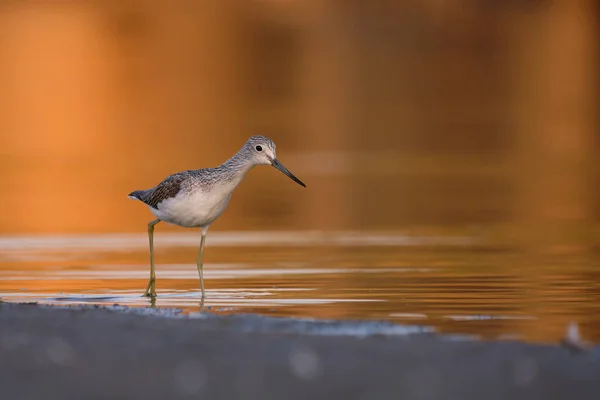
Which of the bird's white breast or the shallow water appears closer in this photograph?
the shallow water

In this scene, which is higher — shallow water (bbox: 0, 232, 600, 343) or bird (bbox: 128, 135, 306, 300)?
bird (bbox: 128, 135, 306, 300)

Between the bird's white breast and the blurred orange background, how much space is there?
18.9 feet

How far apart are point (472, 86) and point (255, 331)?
50302mm

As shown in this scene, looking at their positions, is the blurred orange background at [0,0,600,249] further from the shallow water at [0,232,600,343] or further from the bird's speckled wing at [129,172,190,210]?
the bird's speckled wing at [129,172,190,210]

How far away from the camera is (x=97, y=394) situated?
311 inches

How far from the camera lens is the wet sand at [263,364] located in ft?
26.3

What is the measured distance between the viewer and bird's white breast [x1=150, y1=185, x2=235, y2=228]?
15148mm

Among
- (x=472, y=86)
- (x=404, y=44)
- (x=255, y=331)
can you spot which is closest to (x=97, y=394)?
(x=255, y=331)

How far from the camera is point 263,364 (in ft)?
29.0

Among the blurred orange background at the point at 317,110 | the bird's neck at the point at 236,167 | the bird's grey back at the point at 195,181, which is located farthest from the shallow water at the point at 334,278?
the blurred orange background at the point at 317,110

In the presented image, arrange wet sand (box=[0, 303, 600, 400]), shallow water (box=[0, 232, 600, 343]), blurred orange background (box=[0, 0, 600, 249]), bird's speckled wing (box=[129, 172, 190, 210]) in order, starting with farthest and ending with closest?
blurred orange background (box=[0, 0, 600, 249]) < bird's speckled wing (box=[129, 172, 190, 210]) < shallow water (box=[0, 232, 600, 343]) < wet sand (box=[0, 303, 600, 400])

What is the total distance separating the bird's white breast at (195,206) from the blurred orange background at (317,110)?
5748 millimetres

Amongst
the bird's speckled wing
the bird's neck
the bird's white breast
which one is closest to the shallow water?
the bird's white breast

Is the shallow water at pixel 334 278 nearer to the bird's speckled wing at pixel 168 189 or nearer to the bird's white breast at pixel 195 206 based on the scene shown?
the bird's white breast at pixel 195 206
